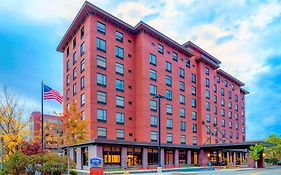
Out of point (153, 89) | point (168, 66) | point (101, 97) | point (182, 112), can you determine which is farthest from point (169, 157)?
point (101, 97)

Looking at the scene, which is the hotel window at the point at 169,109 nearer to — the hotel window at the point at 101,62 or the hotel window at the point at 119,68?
the hotel window at the point at 119,68

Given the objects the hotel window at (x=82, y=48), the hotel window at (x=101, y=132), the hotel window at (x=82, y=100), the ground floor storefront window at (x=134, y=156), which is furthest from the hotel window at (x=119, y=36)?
the ground floor storefront window at (x=134, y=156)

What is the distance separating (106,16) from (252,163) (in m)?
38.3

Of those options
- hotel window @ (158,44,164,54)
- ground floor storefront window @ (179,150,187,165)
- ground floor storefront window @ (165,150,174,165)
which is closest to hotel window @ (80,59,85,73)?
hotel window @ (158,44,164,54)

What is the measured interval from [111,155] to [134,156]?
588cm

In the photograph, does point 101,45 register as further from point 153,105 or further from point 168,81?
point 168,81

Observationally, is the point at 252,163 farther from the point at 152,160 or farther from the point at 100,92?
the point at 100,92

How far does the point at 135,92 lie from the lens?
195 ft

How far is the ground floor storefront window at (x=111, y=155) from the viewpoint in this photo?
47.1 m

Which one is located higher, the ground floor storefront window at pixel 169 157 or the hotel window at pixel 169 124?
the hotel window at pixel 169 124

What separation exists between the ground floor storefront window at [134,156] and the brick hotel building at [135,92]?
0.16 metres

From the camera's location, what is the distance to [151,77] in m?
60.6

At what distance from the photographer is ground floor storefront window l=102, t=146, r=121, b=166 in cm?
4711

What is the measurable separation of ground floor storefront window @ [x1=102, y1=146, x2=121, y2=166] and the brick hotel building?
74 millimetres
